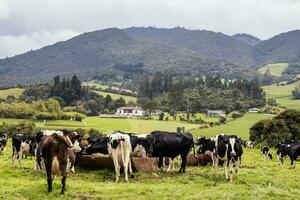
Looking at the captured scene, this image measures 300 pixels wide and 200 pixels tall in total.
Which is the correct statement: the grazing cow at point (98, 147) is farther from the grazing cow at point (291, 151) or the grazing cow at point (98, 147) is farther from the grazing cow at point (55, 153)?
the grazing cow at point (291, 151)

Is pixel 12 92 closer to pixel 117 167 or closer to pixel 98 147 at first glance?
pixel 98 147

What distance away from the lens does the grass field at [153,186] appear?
712 inches

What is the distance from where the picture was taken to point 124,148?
22469mm

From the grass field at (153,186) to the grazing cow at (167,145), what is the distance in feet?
3.89

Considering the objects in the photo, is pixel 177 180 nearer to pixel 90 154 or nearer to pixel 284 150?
pixel 90 154

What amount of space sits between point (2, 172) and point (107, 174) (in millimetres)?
5970

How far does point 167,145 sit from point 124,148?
373cm

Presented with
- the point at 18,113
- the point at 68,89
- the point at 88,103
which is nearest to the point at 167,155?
the point at 18,113

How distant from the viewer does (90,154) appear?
85.1 ft

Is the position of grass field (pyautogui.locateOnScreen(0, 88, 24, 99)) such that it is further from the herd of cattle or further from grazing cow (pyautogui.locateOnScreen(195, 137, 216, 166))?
grazing cow (pyautogui.locateOnScreen(195, 137, 216, 166))

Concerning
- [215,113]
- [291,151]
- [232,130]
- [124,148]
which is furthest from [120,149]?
[215,113]

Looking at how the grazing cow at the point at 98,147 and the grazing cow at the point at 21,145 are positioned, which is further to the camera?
the grazing cow at the point at 21,145

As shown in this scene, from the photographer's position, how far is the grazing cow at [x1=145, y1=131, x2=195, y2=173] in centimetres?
2538

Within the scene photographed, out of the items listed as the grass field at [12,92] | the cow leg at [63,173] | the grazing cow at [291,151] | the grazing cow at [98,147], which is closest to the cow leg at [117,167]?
the grazing cow at [98,147]
